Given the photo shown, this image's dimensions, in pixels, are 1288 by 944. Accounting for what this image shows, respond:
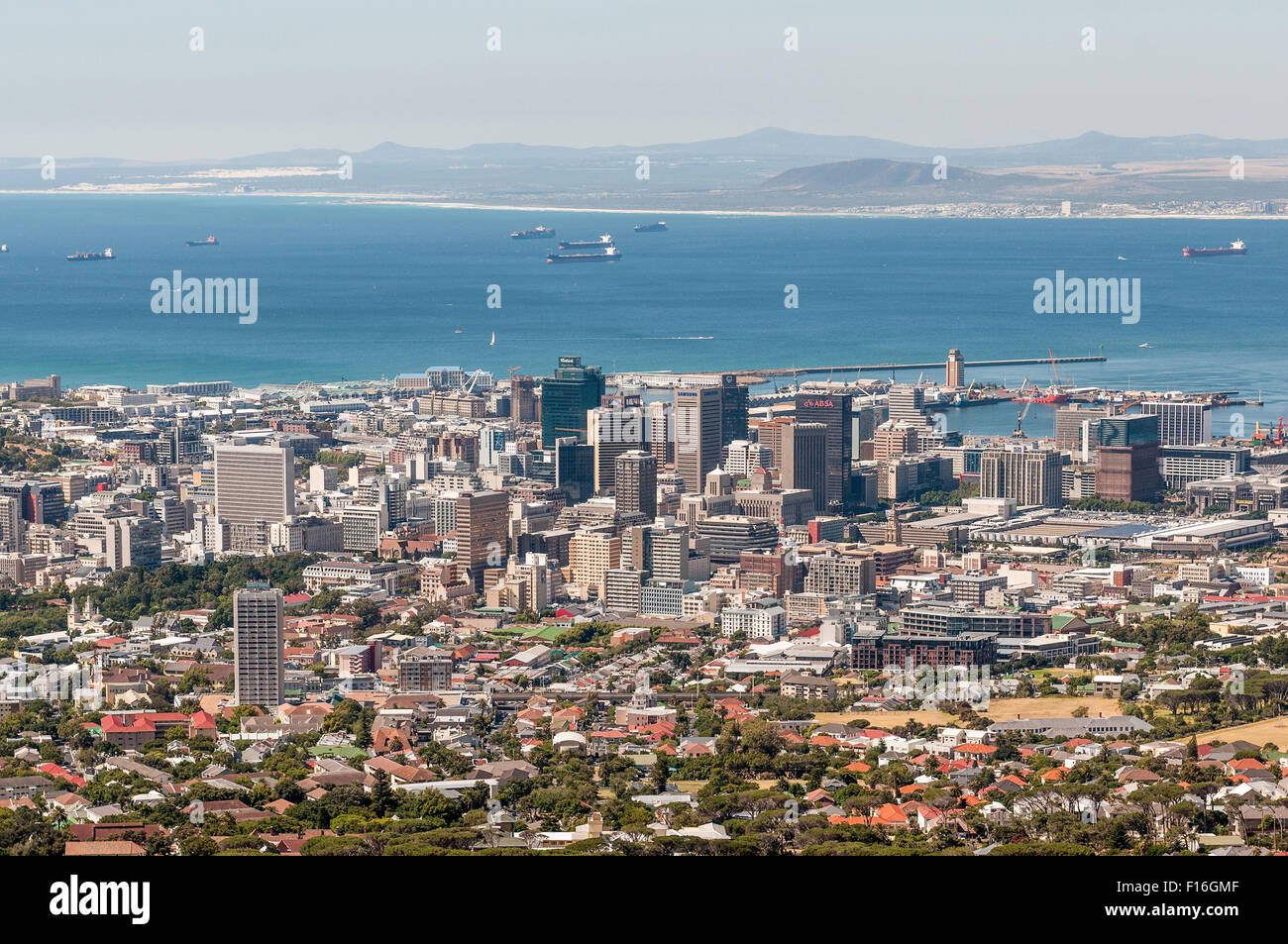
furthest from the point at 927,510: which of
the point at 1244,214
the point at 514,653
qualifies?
the point at 1244,214

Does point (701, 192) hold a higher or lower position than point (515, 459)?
higher

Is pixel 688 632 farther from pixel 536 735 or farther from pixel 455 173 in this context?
pixel 455 173

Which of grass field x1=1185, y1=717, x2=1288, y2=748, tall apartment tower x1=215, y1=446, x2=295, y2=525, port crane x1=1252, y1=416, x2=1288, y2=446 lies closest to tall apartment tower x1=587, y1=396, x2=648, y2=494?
tall apartment tower x1=215, y1=446, x2=295, y2=525

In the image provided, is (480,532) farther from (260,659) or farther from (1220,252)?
(1220,252)
